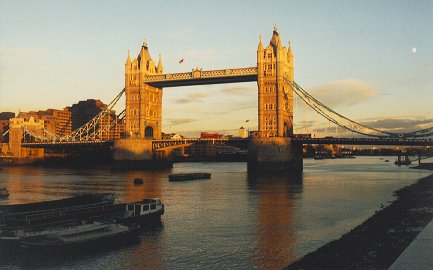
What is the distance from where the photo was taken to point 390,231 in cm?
3269

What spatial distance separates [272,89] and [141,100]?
35290 millimetres

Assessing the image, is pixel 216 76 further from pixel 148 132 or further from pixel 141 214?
pixel 141 214

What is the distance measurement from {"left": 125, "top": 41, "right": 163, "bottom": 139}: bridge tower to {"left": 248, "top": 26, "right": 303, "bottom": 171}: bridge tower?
32.0 m

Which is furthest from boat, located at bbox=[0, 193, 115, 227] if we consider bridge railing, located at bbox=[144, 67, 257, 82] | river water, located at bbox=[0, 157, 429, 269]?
bridge railing, located at bbox=[144, 67, 257, 82]

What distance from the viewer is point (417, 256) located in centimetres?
2577

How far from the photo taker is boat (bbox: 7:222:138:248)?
29328mm

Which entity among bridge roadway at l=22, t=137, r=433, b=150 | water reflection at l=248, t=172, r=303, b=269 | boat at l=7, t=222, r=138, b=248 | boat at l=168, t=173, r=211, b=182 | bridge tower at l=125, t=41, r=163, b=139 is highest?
bridge tower at l=125, t=41, r=163, b=139

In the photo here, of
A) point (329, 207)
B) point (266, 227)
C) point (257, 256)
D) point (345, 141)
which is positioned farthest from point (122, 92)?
point (257, 256)

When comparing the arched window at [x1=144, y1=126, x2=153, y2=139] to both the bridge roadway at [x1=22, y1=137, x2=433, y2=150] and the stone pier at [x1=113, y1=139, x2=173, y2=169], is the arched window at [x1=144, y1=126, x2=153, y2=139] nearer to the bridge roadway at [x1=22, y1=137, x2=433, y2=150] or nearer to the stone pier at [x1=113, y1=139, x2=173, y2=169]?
the bridge roadway at [x1=22, y1=137, x2=433, y2=150]

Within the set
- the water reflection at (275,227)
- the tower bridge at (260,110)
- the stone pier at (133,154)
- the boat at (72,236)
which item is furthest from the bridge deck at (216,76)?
the boat at (72,236)

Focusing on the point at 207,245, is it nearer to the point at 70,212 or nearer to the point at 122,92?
the point at 70,212

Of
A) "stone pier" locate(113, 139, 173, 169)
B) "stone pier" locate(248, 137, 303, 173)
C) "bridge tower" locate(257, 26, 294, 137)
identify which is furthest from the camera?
"stone pier" locate(113, 139, 173, 169)

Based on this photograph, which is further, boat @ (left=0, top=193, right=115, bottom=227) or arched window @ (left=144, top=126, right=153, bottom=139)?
arched window @ (left=144, top=126, right=153, bottom=139)

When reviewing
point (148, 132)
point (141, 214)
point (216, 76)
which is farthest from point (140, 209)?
point (148, 132)
